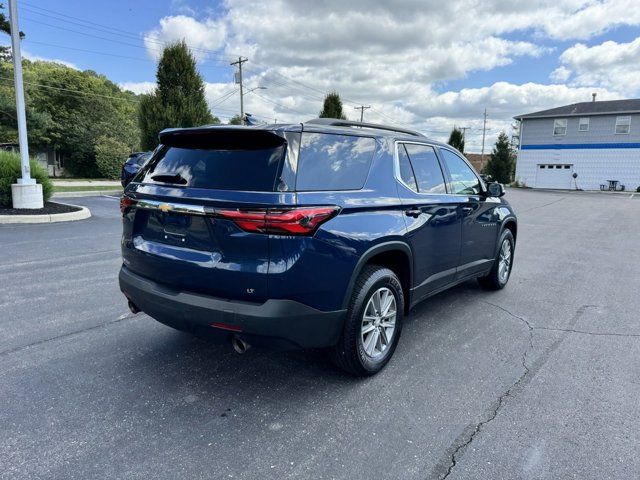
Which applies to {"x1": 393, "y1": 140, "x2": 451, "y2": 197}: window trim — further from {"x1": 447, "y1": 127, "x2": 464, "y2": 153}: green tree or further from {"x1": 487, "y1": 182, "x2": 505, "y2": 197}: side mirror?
{"x1": 447, "y1": 127, "x2": 464, "y2": 153}: green tree

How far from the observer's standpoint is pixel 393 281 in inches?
137

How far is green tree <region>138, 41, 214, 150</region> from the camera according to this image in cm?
2000

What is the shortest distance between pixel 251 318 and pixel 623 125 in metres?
39.8

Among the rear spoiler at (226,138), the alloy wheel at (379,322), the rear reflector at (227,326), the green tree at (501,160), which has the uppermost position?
the green tree at (501,160)

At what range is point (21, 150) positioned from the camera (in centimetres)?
1131

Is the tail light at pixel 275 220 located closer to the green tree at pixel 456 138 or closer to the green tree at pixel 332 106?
the green tree at pixel 332 106

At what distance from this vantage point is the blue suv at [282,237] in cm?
272

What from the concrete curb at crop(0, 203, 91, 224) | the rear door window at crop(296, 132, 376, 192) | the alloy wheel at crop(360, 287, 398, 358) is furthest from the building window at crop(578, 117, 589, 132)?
the alloy wheel at crop(360, 287, 398, 358)

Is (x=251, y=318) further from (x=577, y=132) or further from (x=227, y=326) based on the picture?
(x=577, y=132)

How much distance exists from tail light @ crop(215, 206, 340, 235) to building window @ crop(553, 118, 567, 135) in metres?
39.8


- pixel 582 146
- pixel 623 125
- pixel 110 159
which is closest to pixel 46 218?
pixel 110 159

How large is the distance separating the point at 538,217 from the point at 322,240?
1422 centimetres

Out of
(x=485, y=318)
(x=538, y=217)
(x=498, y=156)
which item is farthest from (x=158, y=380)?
(x=498, y=156)

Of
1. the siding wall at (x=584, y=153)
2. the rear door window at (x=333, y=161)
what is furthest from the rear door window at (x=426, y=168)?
the siding wall at (x=584, y=153)
